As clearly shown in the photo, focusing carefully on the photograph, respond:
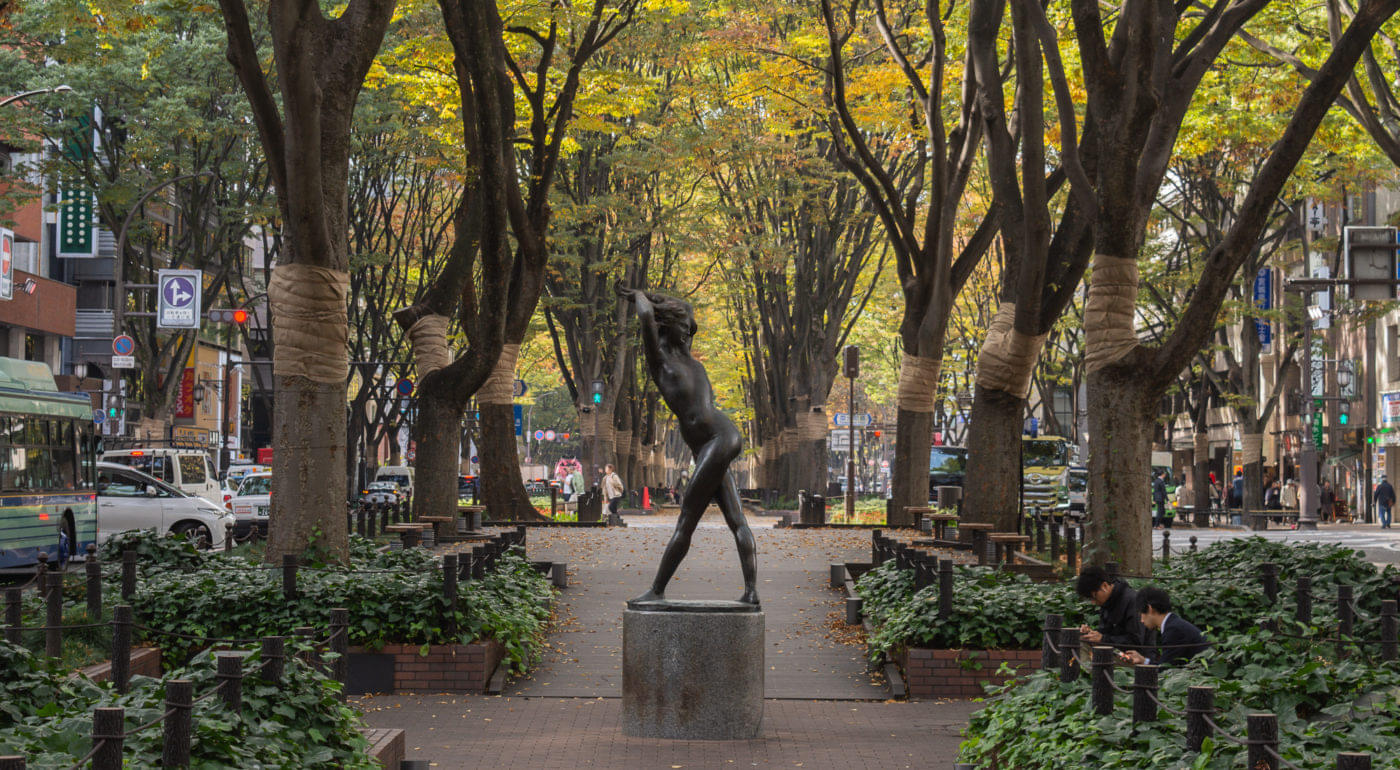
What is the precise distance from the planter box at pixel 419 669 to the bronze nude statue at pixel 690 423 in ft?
6.48

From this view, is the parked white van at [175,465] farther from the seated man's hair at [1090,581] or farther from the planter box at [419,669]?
the seated man's hair at [1090,581]

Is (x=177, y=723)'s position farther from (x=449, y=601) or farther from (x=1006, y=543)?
(x=1006, y=543)

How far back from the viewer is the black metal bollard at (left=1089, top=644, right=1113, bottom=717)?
6.95 meters

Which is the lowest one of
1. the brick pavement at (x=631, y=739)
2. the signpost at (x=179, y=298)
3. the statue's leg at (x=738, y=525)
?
the brick pavement at (x=631, y=739)

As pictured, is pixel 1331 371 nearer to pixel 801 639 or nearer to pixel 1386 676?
pixel 801 639

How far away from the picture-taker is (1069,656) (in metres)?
7.86

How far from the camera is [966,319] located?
4950 cm

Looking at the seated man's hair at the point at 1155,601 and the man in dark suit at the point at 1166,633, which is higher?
the seated man's hair at the point at 1155,601

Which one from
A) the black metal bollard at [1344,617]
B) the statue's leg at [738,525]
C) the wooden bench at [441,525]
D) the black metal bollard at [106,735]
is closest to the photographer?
the black metal bollard at [106,735]

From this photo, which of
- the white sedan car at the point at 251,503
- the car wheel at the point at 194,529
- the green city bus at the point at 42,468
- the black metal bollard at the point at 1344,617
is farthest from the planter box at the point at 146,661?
the white sedan car at the point at 251,503

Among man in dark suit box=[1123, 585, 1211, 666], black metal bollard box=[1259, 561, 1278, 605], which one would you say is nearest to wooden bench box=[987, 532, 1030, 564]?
black metal bollard box=[1259, 561, 1278, 605]

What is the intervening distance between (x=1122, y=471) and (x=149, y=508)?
19427 millimetres

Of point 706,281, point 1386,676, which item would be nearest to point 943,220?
point 1386,676

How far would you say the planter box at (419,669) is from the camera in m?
11.8
